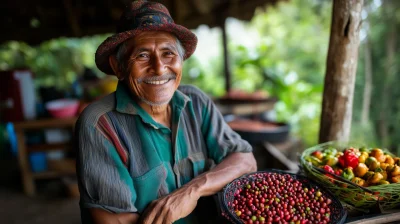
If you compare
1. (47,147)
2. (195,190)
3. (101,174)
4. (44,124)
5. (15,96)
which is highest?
(15,96)

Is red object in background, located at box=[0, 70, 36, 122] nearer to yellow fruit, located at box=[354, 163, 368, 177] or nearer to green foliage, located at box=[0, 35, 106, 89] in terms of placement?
green foliage, located at box=[0, 35, 106, 89]

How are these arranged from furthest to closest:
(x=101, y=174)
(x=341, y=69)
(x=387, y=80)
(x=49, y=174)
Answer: (x=387, y=80), (x=49, y=174), (x=341, y=69), (x=101, y=174)

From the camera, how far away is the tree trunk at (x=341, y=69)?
1755mm

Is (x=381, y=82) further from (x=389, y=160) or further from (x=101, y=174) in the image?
(x=101, y=174)

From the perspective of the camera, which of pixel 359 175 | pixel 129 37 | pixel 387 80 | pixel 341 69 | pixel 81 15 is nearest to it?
pixel 129 37

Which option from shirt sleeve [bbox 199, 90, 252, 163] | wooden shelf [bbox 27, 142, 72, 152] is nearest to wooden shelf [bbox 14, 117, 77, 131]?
wooden shelf [bbox 27, 142, 72, 152]

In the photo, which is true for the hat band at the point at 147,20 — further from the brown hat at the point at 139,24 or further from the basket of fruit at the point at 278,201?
the basket of fruit at the point at 278,201

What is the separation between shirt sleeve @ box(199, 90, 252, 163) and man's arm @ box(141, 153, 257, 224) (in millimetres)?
43

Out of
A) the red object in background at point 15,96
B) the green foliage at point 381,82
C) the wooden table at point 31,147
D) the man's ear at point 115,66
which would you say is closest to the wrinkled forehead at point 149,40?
the man's ear at point 115,66

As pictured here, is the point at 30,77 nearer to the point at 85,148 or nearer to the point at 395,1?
the point at 85,148

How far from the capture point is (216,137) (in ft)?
5.61

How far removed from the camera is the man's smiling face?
144 cm

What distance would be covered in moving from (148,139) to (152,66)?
40 centimetres

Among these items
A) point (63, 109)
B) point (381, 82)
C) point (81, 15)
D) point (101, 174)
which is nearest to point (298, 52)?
point (381, 82)
